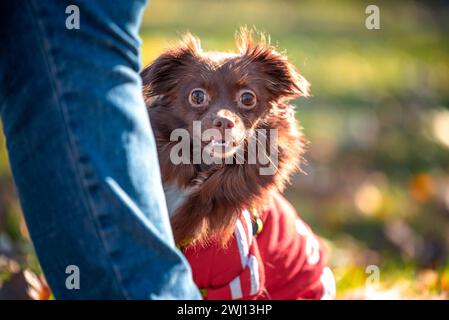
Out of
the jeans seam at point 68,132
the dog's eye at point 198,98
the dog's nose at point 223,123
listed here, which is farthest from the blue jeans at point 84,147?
the dog's eye at point 198,98

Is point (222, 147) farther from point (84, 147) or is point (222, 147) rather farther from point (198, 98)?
point (84, 147)

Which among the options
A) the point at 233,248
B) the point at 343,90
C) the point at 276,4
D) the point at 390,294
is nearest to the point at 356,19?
the point at 276,4

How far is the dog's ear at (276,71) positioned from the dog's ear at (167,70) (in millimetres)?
212

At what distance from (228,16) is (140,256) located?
7803 mm

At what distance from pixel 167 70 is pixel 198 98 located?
19cm

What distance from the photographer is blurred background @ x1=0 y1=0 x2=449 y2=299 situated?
377cm

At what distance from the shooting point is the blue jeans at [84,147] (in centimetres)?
190

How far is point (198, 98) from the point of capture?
2.71 metres

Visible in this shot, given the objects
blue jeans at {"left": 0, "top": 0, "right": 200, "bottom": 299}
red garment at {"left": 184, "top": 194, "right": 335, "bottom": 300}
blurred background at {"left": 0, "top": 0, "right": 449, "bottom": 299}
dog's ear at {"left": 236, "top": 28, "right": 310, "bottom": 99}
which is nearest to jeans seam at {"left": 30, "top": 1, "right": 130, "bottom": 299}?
blue jeans at {"left": 0, "top": 0, "right": 200, "bottom": 299}

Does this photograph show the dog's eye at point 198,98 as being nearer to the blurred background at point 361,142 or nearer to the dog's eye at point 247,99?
the dog's eye at point 247,99

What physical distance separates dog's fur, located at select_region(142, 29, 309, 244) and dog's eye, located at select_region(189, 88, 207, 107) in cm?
2

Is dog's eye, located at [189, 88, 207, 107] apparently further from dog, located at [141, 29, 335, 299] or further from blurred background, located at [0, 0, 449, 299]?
blurred background, located at [0, 0, 449, 299]
